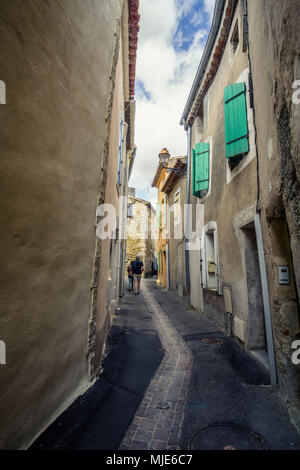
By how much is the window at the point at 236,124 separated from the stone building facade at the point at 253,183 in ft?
0.07

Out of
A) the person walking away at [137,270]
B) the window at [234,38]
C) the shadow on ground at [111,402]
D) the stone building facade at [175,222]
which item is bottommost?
the shadow on ground at [111,402]

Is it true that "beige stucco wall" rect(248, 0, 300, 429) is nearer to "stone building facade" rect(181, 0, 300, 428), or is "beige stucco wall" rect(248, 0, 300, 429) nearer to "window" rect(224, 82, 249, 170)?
"stone building facade" rect(181, 0, 300, 428)

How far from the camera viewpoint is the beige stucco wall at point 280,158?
7.05ft

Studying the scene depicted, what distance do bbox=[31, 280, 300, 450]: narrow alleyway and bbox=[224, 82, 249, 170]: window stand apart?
11.9ft

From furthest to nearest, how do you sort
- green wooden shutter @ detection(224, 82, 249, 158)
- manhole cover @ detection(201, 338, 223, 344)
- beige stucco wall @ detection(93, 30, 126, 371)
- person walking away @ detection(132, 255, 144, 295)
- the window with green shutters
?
1. person walking away @ detection(132, 255, 144, 295)
2. the window with green shutters
3. manhole cover @ detection(201, 338, 223, 344)
4. green wooden shutter @ detection(224, 82, 249, 158)
5. beige stucco wall @ detection(93, 30, 126, 371)

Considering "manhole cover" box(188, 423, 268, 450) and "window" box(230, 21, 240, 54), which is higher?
"window" box(230, 21, 240, 54)

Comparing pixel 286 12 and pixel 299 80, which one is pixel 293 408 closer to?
pixel 299 80

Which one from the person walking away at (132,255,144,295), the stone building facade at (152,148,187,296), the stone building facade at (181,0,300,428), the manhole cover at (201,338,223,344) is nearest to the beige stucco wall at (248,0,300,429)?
the stone building facade at (181,0,300,428)

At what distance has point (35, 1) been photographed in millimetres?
2012

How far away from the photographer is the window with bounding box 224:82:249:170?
14.4ft

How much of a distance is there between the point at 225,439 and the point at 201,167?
641 centimetres

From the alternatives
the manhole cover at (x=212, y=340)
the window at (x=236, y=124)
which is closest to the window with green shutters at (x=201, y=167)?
the window at (x=236, y=124)

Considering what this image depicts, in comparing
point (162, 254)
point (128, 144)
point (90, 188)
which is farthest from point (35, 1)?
point (162, 254)

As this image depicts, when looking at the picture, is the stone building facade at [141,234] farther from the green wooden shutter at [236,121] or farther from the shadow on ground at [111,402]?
the shadow on ground at [111,402]
